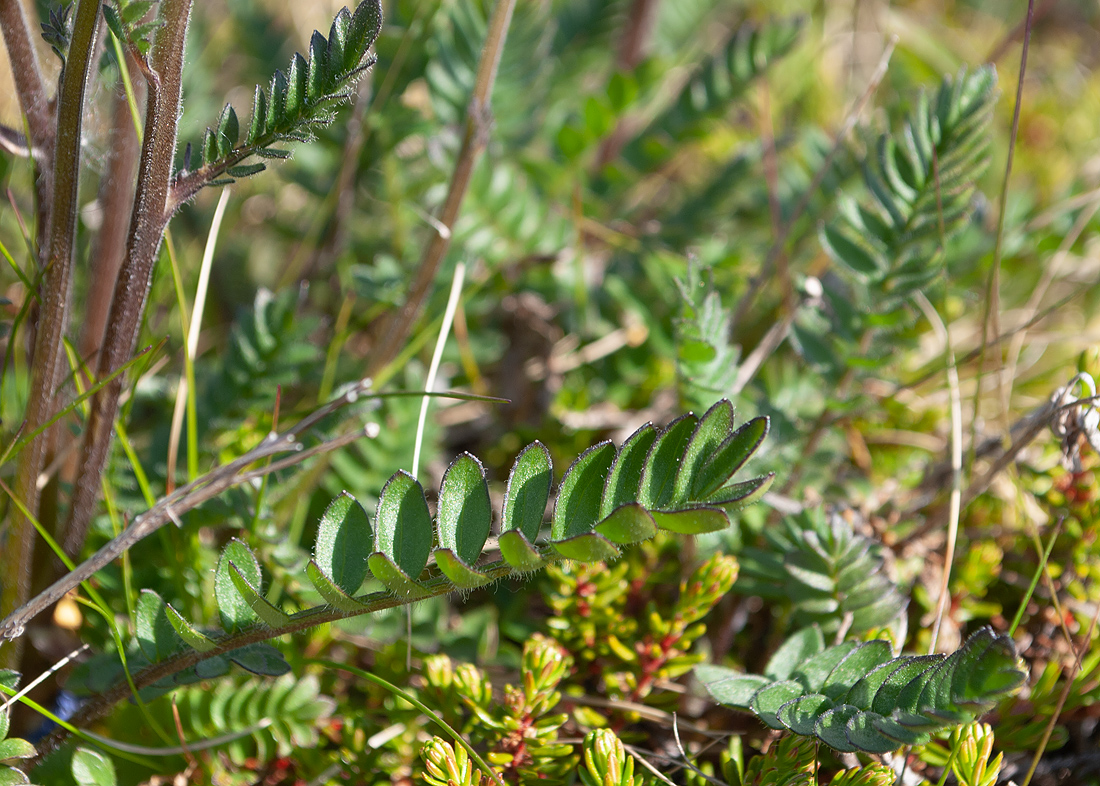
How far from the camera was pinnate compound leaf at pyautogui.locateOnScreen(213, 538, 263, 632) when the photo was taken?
97 centimetres

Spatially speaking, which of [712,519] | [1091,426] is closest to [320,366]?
[712,519]

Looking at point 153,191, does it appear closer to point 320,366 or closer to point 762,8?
point 320,366

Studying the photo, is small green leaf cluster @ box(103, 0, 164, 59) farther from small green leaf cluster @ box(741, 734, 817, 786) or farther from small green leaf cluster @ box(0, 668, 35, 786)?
small green leaf cluster @ box(741, 734, 817, 786)

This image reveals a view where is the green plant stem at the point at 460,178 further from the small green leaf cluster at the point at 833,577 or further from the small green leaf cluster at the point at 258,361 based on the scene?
the small green leaf cluster at the point at 833,577

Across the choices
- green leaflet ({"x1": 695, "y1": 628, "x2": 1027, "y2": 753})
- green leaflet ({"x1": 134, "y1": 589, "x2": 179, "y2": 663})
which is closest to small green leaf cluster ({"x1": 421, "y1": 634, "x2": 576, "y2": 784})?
green leaflet ({"x1": 695, "y1": 628, "x2": 1027, "y2": 753})

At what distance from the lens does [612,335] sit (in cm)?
184

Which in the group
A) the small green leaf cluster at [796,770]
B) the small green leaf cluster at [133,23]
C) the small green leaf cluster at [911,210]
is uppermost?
the small green leaf cluster at [133,23]

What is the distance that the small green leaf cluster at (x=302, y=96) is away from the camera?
898mm

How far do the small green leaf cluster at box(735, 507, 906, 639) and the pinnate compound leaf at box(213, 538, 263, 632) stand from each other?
67 cm

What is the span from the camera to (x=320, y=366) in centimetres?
157

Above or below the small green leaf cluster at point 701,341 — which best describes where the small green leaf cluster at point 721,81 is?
above

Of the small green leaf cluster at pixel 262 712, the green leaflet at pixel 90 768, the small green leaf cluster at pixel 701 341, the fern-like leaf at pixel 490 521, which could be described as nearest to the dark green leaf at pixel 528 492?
the fern-like leaf at pixel 490 521

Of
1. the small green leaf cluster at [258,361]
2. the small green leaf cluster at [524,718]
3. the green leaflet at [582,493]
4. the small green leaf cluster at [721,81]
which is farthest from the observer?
the small green leaf cluster at [721,81]

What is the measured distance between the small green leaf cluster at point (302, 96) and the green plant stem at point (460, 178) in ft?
1.22
